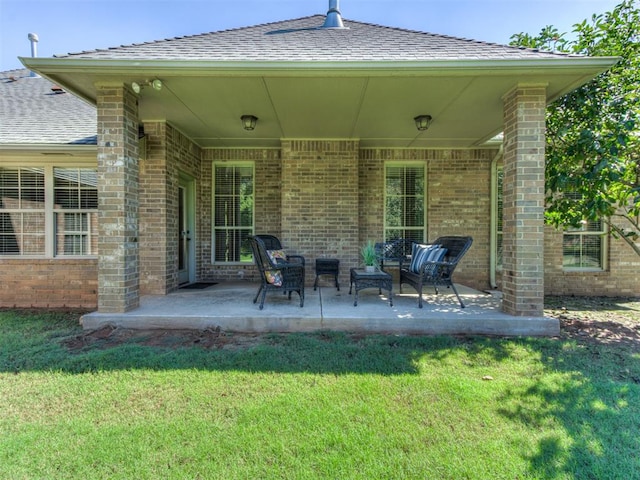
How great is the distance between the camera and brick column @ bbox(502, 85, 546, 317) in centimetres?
371

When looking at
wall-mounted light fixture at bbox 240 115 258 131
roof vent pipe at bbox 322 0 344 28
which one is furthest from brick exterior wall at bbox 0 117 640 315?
roof vent pipe at bbox 322 0 344 28

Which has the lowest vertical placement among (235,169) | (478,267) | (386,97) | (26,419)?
(26,419)

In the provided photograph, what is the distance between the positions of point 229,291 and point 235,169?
9.31 feet

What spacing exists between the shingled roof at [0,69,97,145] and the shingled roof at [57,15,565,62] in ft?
6.96

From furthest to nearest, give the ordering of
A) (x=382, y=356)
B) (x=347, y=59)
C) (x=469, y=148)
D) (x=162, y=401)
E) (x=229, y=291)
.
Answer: (x=469, y=148)
(x=229, y=291)
(x=347, y=59)
(x=382, y=356)
(x=162, y=401)

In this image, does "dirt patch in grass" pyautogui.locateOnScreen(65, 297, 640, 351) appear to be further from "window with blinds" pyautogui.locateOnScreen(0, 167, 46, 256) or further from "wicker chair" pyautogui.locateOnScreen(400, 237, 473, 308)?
"window with blinds" pyautogui.locateOnScreen(0, 167, 46, 256)

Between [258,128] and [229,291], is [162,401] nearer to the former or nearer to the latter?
[229,291]

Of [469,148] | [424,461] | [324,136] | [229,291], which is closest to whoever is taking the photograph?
[424,461]

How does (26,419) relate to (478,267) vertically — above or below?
below

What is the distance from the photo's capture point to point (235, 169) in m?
6.72

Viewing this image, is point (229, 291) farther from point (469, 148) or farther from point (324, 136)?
point (469, 148)

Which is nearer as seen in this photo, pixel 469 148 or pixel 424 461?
pixel 424 461

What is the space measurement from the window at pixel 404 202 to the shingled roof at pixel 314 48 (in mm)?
2591

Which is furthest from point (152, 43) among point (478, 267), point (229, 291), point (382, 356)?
point (478, 267)
